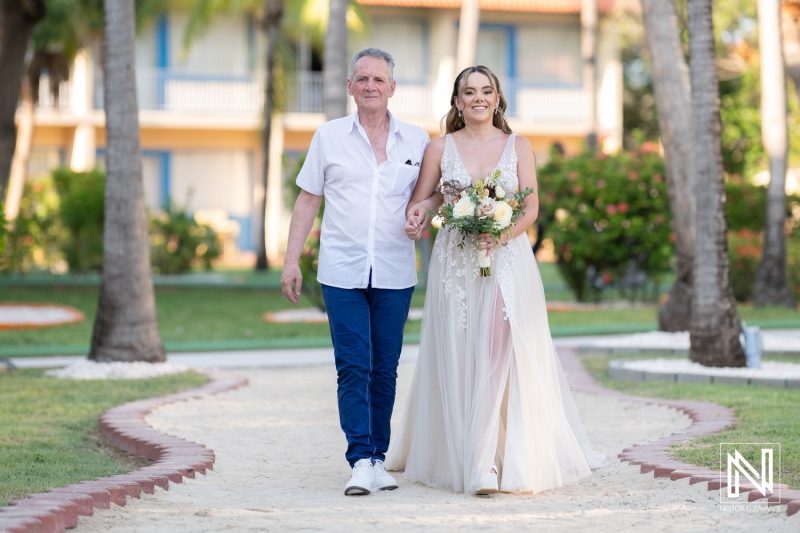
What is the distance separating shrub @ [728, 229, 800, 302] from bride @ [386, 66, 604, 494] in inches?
478

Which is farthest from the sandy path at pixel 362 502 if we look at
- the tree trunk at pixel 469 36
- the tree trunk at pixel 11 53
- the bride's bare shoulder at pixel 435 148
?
the tree trunk at pixel 469 36

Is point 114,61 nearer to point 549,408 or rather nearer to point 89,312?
point 549,408

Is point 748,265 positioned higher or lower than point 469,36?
lower

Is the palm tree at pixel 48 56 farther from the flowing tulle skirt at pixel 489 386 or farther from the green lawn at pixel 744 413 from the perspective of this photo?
the flowing tulle skirt at pixel 489 386

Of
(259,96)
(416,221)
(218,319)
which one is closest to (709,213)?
(416,221)

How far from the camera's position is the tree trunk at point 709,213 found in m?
9.71

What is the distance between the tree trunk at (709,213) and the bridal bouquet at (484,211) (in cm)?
409

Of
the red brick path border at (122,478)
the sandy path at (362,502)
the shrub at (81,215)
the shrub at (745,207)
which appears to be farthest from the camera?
the shrub at (81,215)

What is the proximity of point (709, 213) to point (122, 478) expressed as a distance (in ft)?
18.1

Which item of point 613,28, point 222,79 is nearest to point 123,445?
point 222,79

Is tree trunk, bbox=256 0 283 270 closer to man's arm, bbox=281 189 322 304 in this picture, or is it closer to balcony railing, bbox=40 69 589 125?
balcony railing, bbox=40 69 589 125

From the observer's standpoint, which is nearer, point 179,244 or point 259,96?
point 179,244

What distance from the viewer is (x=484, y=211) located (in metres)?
5.89

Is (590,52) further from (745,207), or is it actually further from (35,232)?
(35,232)
